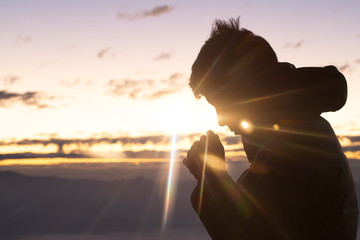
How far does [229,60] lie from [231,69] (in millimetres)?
105

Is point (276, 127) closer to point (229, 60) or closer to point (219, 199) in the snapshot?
point (219, 199)

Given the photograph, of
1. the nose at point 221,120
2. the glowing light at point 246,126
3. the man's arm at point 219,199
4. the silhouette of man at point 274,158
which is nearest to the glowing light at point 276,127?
the silhouette of man at point 274,158

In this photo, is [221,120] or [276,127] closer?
[276,127]

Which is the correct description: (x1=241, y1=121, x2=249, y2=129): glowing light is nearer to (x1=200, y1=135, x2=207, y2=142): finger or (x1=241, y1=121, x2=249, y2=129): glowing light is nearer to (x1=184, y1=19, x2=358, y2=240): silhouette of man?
(x1=184, y1=19, x2=358, y2=240): silhouette of man

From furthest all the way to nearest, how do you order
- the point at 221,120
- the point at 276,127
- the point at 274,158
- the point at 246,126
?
the point at 221,120, the point at 246,126, the point at 276,127, the point at 274,158

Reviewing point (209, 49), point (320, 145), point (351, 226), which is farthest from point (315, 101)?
point (209, 49)

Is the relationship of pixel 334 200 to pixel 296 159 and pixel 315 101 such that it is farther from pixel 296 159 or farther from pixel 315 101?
pixel 315 101

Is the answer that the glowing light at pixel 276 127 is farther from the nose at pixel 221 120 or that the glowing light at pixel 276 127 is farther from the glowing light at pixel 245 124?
the nose at pixel 221 120

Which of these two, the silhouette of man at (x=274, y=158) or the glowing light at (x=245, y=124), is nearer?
the silhouette of man at (x=274, y=158)

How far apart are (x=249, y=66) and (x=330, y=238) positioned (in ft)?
5.46

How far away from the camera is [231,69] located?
13.6 ft

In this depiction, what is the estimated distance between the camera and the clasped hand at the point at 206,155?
3645 mm

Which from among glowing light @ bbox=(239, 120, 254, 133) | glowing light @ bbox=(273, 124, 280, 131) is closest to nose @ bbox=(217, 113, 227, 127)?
glowing light @ bbox=(239, 120, 254, 133)

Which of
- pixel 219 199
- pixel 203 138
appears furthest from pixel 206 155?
pixel 219 199
